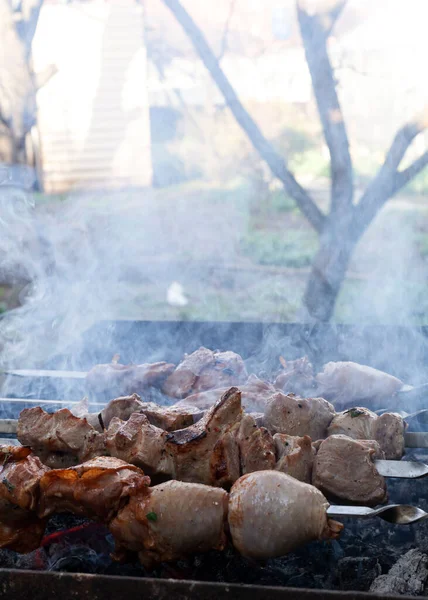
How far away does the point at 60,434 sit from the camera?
8.36ft

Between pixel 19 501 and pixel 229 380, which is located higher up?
pixel 19 501

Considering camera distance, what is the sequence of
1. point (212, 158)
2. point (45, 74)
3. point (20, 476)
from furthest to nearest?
1. point (212, 158)
2. point (45, 74)
3. point (20, 476)

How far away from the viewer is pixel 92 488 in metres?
2.16

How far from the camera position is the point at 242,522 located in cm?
202

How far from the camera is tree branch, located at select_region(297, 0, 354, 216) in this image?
6117 millimetres

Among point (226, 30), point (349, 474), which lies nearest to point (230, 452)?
point (349, 474)

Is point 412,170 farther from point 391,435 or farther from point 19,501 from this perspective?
point 19,501

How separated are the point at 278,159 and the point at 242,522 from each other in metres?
5.07

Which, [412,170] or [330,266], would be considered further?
[330,266]

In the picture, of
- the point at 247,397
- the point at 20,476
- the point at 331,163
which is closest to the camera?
the point at 20,476

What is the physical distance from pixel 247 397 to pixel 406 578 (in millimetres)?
1192

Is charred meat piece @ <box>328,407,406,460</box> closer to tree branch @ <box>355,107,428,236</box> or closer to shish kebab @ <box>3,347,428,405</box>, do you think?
shish kebab @ <box>3,347,428,405</box>

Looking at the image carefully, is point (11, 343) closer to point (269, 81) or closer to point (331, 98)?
point (331, 98)

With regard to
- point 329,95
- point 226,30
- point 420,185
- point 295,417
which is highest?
point 226,30
